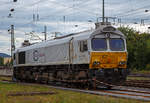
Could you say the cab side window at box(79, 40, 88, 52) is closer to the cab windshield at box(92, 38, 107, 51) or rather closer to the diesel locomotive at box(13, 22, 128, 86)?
the diesel locomotive at box(13, 22, 128, 86)

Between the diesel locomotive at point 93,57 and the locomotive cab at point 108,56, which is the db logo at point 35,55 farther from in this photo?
the locomotive cab at point 108,56

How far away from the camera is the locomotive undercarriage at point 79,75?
771 inches

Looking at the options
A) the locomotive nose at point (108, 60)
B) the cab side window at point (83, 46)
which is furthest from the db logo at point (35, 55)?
the locomotive nose at point (108, 60)

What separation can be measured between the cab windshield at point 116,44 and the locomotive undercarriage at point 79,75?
1478mm

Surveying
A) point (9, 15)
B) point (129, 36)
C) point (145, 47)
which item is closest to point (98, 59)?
point (9, 15)

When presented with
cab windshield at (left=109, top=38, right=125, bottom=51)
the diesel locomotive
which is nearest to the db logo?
the diesel locomotive

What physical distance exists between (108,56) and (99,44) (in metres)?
0.99

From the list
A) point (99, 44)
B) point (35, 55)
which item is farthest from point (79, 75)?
point (35, 55)

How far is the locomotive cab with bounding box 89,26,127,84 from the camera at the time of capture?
64.5 feet

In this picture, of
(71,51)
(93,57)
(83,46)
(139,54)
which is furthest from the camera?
(139,54)

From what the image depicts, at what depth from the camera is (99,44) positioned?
66.6 feet

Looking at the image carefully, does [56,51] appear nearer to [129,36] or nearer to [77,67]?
[77,67]

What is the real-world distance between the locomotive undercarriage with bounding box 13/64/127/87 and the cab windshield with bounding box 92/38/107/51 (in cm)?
128

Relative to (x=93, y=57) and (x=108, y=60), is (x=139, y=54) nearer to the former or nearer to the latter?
(x=108, y=60)
